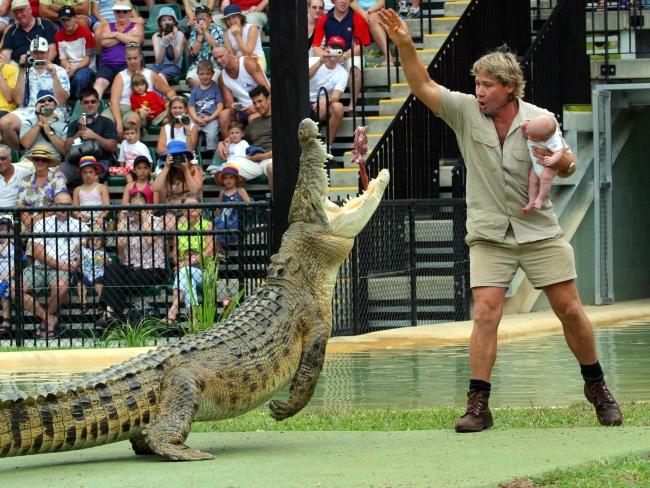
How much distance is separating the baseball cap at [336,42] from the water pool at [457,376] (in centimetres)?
528

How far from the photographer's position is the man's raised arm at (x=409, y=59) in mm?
7594

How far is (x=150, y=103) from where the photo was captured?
60.4 ft

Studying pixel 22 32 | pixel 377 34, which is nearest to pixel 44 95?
pixel 22 32

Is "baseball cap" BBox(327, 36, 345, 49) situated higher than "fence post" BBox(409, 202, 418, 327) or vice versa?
"baseball cap" BBox(327, 36, 345, 49)

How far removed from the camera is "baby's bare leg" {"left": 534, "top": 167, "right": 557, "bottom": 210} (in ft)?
24.2

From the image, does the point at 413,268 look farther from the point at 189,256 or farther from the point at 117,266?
the point at 117,266

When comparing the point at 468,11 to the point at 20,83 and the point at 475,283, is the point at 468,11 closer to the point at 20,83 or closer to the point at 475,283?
the point at 20,83

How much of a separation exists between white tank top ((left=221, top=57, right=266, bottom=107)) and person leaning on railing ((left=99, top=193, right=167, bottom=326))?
3821 mm

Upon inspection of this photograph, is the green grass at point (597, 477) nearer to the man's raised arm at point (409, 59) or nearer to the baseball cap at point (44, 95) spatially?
the man's raised arm at point (409, 59)

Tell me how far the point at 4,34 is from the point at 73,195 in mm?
3770

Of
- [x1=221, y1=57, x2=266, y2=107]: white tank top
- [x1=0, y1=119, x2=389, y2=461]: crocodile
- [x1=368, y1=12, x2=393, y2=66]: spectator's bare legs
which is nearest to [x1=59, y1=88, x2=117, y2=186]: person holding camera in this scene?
[x1=221, y1=57, x2=266, y2=107]: white tank top

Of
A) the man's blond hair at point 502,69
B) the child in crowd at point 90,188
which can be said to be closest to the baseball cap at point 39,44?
the child in crowd at point 90,188

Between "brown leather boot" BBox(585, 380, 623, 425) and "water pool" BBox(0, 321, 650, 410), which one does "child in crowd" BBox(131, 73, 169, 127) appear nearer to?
"water pool" BBox(0, 321, 650, 410)

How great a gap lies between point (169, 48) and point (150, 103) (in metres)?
1.00
